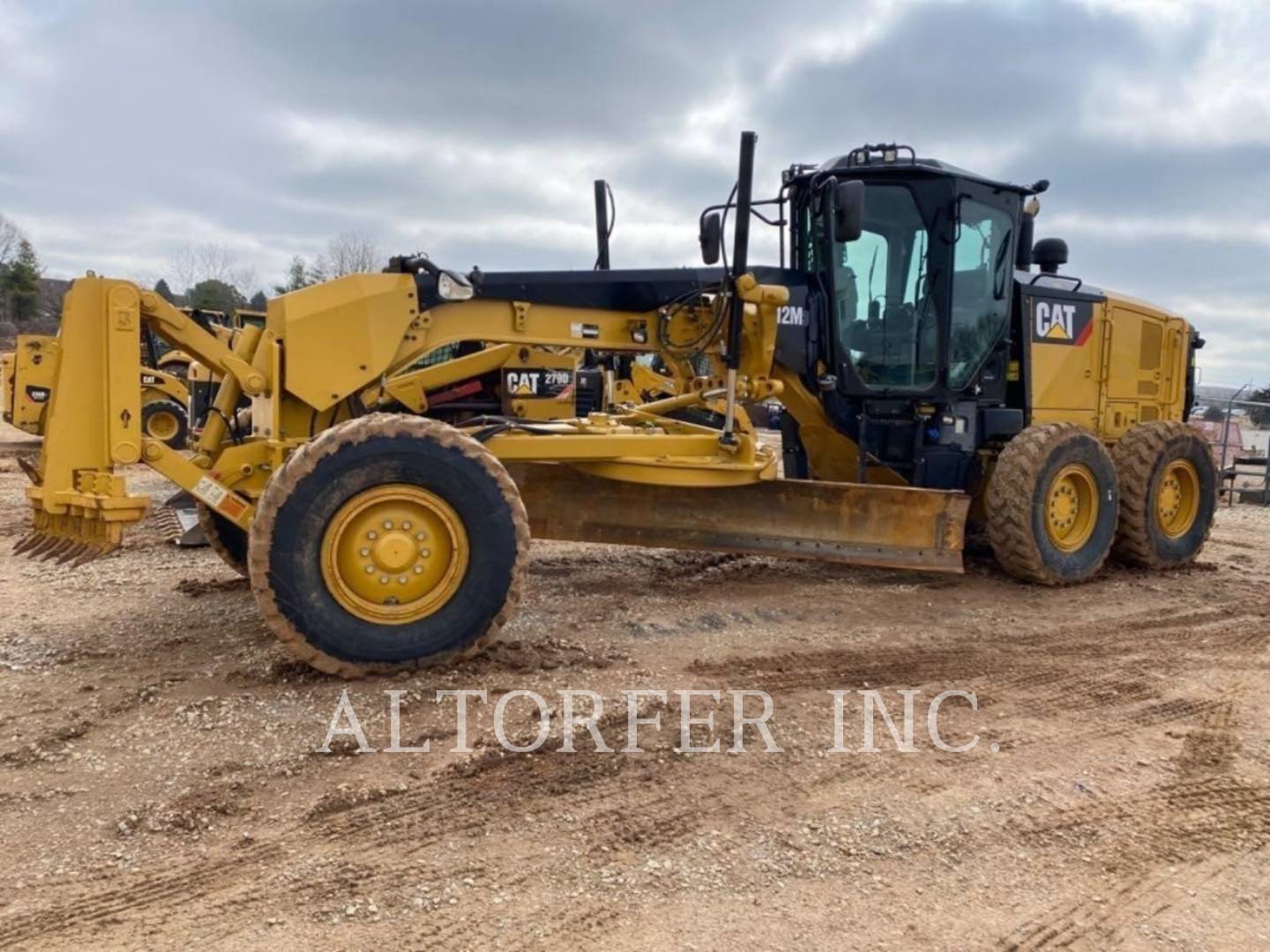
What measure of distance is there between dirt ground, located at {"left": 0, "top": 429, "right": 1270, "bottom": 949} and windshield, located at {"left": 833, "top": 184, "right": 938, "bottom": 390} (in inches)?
82.6

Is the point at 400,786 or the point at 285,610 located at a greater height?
the point at 285,610

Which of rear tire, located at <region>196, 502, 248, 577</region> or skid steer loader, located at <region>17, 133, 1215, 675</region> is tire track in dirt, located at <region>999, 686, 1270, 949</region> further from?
rear tire, located at <region>196, 502, 248, 577</region>

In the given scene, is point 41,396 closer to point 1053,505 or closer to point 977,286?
point 977,286

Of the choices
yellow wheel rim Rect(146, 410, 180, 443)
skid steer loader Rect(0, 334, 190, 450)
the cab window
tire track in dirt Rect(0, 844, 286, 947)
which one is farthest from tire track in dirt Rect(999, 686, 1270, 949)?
yellow wheel rim Rect(146, 410, 180, 443)

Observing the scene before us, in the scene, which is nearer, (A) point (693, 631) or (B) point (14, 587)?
(A) point (693, 631)

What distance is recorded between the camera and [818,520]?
20.0ft

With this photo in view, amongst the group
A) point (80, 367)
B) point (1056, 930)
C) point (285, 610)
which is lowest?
point (1056, 930)

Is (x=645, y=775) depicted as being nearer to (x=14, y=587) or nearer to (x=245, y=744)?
(x=245, y=744)

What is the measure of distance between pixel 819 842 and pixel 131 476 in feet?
36.9

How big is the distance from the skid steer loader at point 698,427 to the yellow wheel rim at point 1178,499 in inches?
1.0

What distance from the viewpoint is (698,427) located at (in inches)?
233

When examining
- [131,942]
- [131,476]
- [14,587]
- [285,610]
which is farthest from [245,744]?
[131,476]

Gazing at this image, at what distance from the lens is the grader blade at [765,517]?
5.86m

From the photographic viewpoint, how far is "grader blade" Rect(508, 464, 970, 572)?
5855mm
